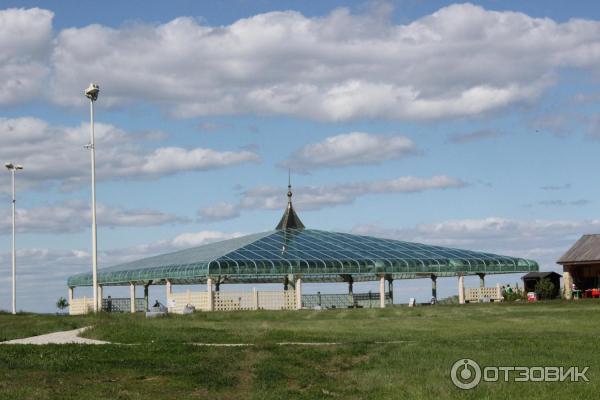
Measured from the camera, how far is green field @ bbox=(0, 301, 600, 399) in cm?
1927

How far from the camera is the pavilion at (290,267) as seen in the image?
52.7m

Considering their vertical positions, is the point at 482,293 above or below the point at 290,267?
below

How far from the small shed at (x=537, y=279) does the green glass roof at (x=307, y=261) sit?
981 millimetres

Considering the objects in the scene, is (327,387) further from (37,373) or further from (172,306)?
(172,306)

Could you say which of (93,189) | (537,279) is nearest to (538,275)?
(537,279)

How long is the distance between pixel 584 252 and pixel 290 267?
2058 centimetres

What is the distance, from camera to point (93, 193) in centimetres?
4150

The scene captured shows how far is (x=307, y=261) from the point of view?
5469cm

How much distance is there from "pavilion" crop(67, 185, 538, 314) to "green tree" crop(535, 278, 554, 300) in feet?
13.5

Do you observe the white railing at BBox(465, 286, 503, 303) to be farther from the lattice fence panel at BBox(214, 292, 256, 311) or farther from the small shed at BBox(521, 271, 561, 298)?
the lattice fence panel at BBox(214, 292, 256, 311)

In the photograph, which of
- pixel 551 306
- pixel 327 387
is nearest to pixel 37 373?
pixel 327 387

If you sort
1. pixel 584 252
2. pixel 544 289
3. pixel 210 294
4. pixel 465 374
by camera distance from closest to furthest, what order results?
pixel 465 374 < pixel 210 294 < pixel 544 289 < pixel 584 252

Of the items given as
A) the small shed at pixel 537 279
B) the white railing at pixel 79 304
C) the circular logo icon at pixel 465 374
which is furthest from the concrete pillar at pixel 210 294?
the circular logo icon at pixel 465 374

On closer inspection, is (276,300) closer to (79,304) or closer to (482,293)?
(482,293)
